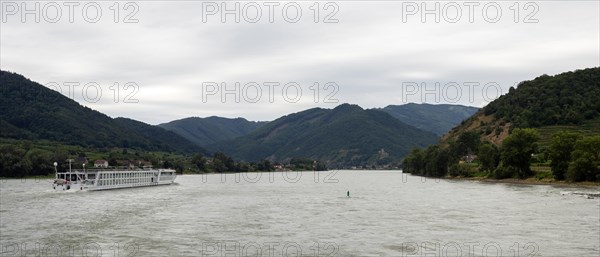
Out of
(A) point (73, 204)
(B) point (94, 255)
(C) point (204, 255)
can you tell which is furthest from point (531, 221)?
(A) point (73, 204)

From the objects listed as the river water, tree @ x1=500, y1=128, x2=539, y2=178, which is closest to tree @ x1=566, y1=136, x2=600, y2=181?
tree @ x1=500, y1=128, x2=539, y2=178

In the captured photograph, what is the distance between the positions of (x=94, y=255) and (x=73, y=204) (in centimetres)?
5209

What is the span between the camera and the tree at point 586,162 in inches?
4555

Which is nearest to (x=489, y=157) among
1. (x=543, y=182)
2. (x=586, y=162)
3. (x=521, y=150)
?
(x=521, y=150)

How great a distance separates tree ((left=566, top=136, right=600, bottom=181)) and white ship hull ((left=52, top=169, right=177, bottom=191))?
103975 millimetres

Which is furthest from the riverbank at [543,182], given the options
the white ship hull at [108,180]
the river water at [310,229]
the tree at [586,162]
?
the white ship hull at [108,180]

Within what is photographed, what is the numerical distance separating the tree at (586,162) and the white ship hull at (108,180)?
341 feet

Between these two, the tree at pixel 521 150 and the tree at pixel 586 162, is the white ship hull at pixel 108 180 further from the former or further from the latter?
the tree at pixel 586 162

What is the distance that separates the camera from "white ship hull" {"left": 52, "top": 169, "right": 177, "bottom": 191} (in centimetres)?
12825

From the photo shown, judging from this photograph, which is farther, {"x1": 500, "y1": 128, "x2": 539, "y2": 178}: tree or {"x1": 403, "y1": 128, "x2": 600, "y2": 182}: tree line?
{"x1": 500, "y1": 128, "x2": 539, "y2": 178}: tree

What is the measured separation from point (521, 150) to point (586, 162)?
86.4ft

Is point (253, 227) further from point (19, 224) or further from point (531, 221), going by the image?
point (531, 221)

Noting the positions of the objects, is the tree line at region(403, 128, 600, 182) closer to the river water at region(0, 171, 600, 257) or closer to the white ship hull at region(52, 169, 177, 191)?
the river water at region(0, 171, 600, 257)

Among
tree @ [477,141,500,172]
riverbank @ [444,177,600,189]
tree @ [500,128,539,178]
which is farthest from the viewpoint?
tree @ [477,141,500,172]
